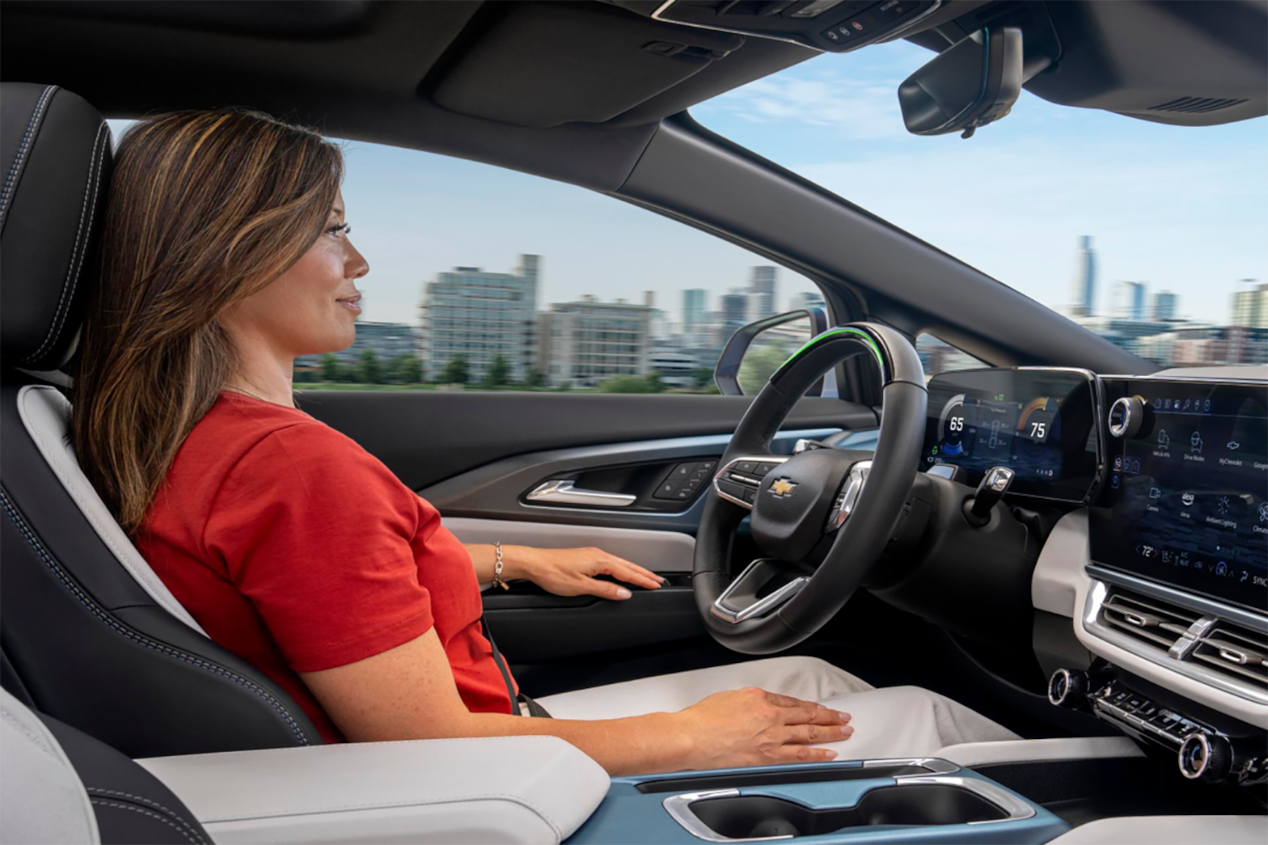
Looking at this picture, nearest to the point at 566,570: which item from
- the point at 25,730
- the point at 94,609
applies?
the point at 94,609

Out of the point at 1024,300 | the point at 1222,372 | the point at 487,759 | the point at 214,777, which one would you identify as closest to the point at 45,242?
the point at 214,777

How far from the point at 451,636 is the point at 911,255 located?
158 centimetres

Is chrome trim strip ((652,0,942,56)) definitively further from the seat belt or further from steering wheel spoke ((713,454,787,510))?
the seat belt

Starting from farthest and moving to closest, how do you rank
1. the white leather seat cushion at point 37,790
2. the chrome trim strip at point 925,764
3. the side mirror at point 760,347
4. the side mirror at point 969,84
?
the side mirror at point 760,347
the side mirror at point 969,84
the chrome trim strip at point 925,764
the white leather seat cushion at point 37,790

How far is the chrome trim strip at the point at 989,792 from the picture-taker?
1.04 m

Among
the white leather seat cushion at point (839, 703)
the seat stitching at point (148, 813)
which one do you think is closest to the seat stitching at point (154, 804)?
the seat stitching at point (148, 813)

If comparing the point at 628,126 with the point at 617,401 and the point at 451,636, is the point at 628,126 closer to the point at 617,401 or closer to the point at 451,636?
the point at 617,401

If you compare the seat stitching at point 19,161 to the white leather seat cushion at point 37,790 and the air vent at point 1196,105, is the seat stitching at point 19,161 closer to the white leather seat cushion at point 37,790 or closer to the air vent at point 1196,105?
the white leather seat cushion at point 37,790

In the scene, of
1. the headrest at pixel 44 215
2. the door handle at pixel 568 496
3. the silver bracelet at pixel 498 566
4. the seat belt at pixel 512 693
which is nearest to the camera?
the headrest at pixel 44 215

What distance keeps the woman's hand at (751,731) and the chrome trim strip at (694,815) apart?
0.13 meters

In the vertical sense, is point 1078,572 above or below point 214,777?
above

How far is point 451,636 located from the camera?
1.16 meters

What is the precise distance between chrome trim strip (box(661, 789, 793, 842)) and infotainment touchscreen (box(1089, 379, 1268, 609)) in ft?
2.08

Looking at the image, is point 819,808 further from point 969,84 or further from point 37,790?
point 969,84
